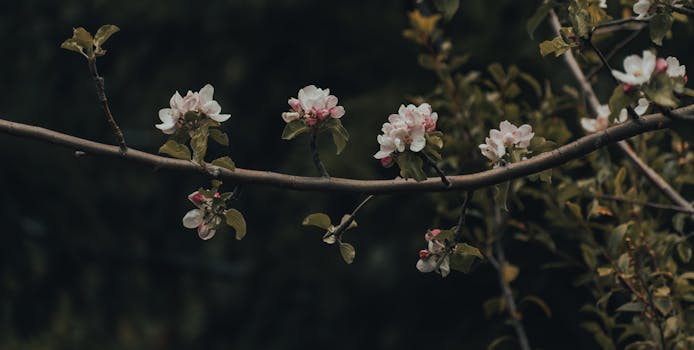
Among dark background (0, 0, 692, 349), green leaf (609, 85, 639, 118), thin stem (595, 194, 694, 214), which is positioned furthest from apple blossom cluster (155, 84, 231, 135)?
dark background (0, 0, 692, 349)

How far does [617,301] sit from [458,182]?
1420 millimetres

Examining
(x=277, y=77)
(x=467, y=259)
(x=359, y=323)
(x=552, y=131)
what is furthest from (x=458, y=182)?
(x=277, y=77)

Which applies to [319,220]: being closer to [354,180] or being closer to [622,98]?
[354,180]

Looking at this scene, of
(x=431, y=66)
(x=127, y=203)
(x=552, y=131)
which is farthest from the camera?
(x=127, y=203)

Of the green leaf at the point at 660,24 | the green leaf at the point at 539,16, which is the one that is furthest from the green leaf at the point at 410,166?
the green leaf at the point at 539,16

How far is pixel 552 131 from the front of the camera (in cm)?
141

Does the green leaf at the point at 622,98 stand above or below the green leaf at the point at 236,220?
above

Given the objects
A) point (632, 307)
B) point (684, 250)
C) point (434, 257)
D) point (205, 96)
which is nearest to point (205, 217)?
point (205, 96)

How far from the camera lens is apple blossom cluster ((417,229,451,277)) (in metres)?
0.94

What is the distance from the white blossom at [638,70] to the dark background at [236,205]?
1.88m

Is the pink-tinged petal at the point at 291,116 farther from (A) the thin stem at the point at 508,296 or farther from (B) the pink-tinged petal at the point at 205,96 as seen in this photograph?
(A) the thin stem at the point at 508,296

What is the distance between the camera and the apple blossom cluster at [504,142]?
3.04 feet

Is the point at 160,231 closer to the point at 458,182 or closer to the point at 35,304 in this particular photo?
the point at 35,304

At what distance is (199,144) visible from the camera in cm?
87
